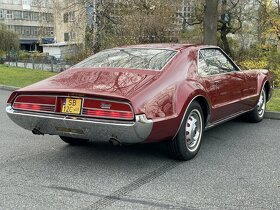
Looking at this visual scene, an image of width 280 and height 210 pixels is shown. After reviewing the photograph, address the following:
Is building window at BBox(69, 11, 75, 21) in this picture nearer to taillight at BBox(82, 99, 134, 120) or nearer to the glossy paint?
the glossy paint

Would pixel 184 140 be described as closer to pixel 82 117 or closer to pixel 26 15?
pixel 82 117

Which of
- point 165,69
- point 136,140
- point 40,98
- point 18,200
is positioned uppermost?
point 165,69

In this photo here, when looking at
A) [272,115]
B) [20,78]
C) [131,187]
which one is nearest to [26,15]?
[20,78]

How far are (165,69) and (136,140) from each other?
1041 mm

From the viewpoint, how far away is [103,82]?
4141 mm

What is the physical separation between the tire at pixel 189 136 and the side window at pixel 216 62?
664mm

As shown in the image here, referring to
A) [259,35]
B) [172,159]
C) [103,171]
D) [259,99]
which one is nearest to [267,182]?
[172,159]

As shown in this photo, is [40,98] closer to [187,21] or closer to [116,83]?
[116,83]

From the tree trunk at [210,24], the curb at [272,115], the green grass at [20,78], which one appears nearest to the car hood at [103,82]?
the curb at [272,115]

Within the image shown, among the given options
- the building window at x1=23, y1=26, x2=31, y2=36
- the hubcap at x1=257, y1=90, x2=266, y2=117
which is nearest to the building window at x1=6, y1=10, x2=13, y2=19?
the building window at x1=23, y1=26, x2=31, y2=36

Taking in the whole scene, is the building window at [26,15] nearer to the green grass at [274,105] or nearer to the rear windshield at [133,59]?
the green grass at [274,105]

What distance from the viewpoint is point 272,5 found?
23844 mm

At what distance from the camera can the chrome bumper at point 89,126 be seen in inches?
147

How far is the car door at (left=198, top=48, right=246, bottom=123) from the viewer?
493cm
